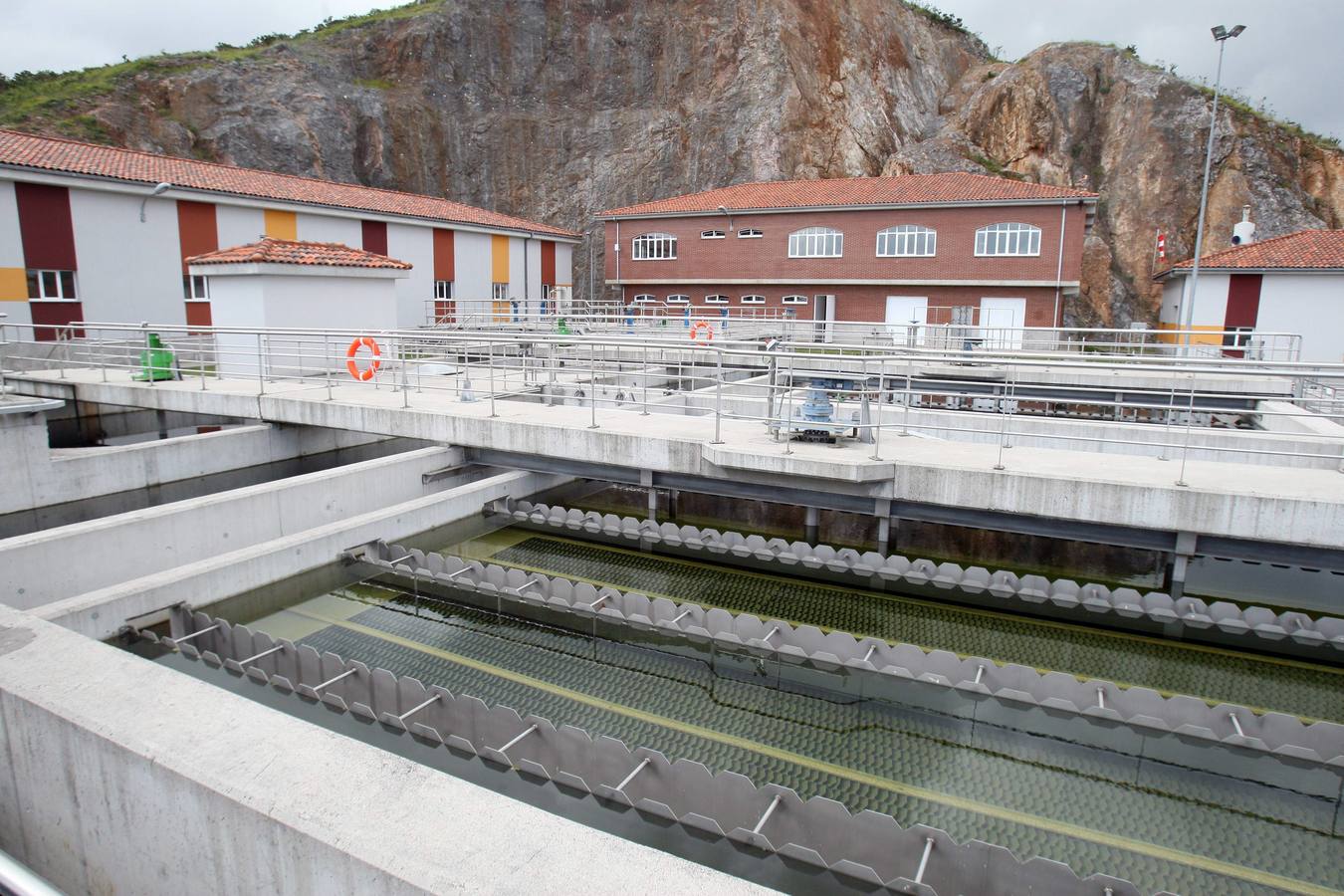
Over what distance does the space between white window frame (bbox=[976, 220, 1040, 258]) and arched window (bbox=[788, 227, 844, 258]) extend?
20.1 feet

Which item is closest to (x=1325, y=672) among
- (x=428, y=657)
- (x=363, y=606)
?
(x=428, y=657)

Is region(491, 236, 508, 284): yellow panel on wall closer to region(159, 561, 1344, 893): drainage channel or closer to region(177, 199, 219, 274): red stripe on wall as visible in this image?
region(177, 199, 219, 274): red stripe on wall

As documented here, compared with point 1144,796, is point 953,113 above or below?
above

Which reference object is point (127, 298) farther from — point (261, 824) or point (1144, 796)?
point (1144, 796)

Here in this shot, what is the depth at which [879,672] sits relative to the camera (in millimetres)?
7668

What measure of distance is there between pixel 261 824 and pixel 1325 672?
30.7 ft

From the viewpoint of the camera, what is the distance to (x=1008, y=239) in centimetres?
3447

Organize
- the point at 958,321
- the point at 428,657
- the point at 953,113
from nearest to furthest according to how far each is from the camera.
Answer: the point at 428,657 → the point at 958,321 → the point at 953,113

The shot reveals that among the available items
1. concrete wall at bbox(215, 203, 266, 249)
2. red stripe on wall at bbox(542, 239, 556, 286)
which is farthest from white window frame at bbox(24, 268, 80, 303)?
red stripe on wall at bbox(542, 239, 556, 286)

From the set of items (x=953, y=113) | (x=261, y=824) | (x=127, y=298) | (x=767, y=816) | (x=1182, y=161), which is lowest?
(x=767, y=816)

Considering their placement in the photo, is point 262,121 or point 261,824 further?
point 262,121

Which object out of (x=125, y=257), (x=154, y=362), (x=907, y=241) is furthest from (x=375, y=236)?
(x=907, y=241)

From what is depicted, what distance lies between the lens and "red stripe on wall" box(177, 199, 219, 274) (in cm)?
2469

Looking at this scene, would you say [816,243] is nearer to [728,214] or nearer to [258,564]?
[728,214]
